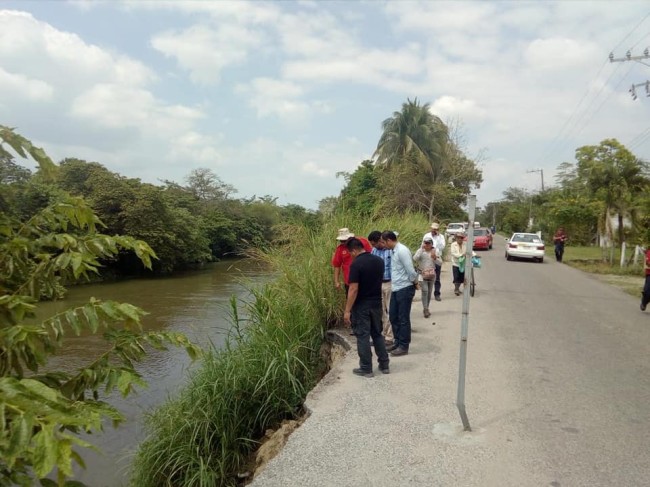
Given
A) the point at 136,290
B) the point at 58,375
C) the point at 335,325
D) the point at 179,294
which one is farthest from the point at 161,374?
the point at 136,290

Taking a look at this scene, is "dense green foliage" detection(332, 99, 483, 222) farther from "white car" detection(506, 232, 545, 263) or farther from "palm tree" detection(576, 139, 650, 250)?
"palm tree" detection(576, 139, 650, 250)

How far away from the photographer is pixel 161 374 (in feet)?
38.5

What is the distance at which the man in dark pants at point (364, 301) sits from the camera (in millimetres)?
6043

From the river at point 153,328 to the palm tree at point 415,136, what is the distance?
15103 millimetres

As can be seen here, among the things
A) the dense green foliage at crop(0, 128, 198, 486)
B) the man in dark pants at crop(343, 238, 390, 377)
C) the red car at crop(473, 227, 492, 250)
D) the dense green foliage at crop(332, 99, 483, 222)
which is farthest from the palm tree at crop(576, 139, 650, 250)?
the dense green foliage at crop(0, 128, 198, 486)

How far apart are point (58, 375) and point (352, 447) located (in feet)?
8.77

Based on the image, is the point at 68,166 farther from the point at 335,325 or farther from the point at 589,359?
the point at 589,359

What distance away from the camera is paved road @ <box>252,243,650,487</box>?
12.8 feet

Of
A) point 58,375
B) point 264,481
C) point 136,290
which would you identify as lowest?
point 136,290

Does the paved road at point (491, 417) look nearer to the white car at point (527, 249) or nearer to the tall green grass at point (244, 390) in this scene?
the tall green grass at point (244, 390)

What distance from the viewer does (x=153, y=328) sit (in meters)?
17.5

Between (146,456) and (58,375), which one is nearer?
(58,375)

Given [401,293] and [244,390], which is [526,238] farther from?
[244,390]

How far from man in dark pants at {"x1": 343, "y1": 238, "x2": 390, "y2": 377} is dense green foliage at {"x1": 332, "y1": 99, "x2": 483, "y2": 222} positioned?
1019 inches
